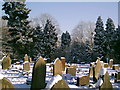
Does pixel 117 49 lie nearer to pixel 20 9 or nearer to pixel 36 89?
pixel 20 9

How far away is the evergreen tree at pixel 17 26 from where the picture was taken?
26969 millimetres

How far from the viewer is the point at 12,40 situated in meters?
27.0

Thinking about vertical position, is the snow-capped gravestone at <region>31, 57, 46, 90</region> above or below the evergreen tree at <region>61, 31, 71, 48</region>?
below

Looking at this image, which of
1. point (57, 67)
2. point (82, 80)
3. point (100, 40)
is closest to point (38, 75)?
point (82, 80)

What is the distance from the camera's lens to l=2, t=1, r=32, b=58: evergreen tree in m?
27.0

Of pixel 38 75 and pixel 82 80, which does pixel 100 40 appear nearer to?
pixel 82 80

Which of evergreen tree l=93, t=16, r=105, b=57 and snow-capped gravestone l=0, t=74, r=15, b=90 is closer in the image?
snow-capped gravestone l=0, t=74, r=15, b=90

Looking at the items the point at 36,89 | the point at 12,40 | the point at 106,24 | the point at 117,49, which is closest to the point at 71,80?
the point at 36,89

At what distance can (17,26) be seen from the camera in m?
27.4

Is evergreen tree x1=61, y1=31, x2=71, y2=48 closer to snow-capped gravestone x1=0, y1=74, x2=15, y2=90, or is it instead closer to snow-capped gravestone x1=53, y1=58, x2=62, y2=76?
snow-capped gravestone x1=53, y1=58, x2=62, y2=76

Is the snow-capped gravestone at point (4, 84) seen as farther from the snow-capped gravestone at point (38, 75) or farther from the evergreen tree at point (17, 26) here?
the evergreen tree at point (17, 26)

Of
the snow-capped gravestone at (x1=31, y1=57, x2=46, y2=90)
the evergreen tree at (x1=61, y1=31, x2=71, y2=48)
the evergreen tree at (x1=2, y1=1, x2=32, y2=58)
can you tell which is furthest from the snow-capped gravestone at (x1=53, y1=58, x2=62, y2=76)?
the evergreen tree at (x1=61, y1=31, x2=71, y2=48)

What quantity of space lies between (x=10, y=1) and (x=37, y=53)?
974cm

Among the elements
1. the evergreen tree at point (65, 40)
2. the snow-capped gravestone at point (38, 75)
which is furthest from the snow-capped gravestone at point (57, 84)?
the evergreen tree at point (65, 40)
